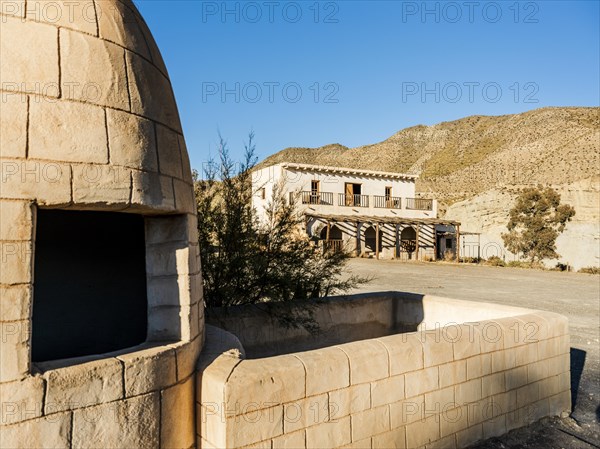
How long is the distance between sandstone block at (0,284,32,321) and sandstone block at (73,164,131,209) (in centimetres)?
57

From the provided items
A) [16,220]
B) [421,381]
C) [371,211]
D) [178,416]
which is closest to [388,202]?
[371,211]

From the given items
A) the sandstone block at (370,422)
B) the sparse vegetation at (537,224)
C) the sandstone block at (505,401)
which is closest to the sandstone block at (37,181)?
the sandstone block at (370,422)

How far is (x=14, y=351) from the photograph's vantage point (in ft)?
7.80

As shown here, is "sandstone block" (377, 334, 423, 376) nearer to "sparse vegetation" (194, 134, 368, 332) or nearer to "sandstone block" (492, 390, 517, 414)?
"sandstone block" (492, 390, 517, 414)

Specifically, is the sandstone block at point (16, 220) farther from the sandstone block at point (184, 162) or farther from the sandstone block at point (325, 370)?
the sandstone block at point (325, 370)

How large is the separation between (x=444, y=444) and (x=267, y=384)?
218cm

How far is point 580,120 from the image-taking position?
62.1 m

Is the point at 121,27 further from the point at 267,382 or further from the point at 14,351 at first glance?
the point at 267,382

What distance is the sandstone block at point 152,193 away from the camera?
9.36 feet

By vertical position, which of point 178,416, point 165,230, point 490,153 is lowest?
point 178,416

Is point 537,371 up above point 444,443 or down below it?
above

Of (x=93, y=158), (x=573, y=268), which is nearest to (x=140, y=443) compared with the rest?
(x=93, y=158)

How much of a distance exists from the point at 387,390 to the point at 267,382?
122 centimetres

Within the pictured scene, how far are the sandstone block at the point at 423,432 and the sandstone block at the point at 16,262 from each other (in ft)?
10.7
